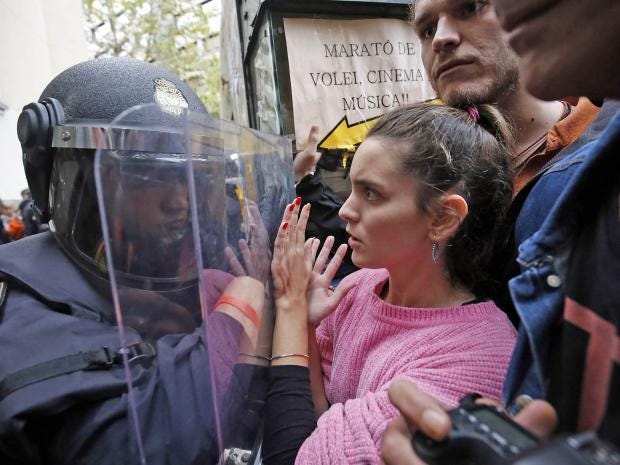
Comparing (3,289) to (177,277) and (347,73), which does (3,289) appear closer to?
(177,277)

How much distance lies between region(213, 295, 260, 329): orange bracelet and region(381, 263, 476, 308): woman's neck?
48 cm

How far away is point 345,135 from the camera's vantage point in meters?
2.39

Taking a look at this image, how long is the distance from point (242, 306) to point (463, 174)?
74cm

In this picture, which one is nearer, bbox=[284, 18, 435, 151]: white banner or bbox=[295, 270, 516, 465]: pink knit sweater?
bbox=[295, 270, 516, 465]: pink knit sweater

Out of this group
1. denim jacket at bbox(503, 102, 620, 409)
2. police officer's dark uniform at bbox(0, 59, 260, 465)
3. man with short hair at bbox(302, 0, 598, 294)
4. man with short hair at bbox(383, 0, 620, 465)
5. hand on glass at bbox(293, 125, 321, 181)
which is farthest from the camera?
hand on glass at bbox(293, 125, 321, 181)

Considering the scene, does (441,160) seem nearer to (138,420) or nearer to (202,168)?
(202,168)

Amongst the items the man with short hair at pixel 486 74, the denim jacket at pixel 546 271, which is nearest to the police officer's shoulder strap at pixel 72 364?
the denim jacket at pixel 546 271

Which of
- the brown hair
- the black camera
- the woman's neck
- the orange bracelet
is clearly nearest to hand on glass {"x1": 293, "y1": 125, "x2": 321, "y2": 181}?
the brown hair

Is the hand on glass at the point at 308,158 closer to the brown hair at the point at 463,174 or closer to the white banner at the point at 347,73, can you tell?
the white banner at the point at 347,73

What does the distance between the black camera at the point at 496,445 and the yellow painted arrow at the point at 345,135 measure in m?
1.92

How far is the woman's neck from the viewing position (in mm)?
1262

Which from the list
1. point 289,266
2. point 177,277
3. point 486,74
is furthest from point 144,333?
point 486,74

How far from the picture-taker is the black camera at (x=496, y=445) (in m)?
0.36

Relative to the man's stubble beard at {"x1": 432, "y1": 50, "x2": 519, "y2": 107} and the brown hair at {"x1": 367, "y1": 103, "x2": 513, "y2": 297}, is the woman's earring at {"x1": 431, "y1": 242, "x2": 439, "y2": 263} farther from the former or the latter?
the man's stubble beard at {"x1": 432, "y1": 50, "x2": 519, "y2": 107}
